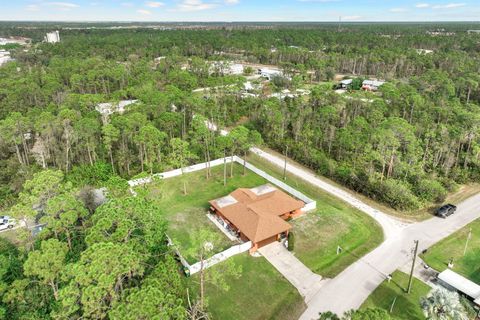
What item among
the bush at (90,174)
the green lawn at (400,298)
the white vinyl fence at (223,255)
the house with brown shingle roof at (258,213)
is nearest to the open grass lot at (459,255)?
the green lawn at (400,298)

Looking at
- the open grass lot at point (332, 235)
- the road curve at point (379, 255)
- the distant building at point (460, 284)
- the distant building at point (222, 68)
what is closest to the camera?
the distant building at point (460, 284)

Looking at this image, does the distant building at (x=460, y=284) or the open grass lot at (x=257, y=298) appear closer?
the open grass lot at (x=257, y=298)

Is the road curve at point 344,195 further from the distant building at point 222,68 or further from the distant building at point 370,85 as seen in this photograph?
the distant building at point 222,68

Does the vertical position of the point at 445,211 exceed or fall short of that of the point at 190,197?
it exceeds it

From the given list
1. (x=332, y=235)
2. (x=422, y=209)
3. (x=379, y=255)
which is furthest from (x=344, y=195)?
(x=379, y=255)

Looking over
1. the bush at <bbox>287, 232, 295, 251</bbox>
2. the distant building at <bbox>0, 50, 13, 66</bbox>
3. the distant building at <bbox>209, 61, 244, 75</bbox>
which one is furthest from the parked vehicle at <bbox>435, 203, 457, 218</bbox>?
the distant building at <bbox>0, 50, 13, 66</bbox>

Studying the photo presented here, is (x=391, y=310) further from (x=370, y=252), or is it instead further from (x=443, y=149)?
(x=443, y=149)

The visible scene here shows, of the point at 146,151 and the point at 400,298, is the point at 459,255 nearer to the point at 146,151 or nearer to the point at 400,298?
the point at 400,298
